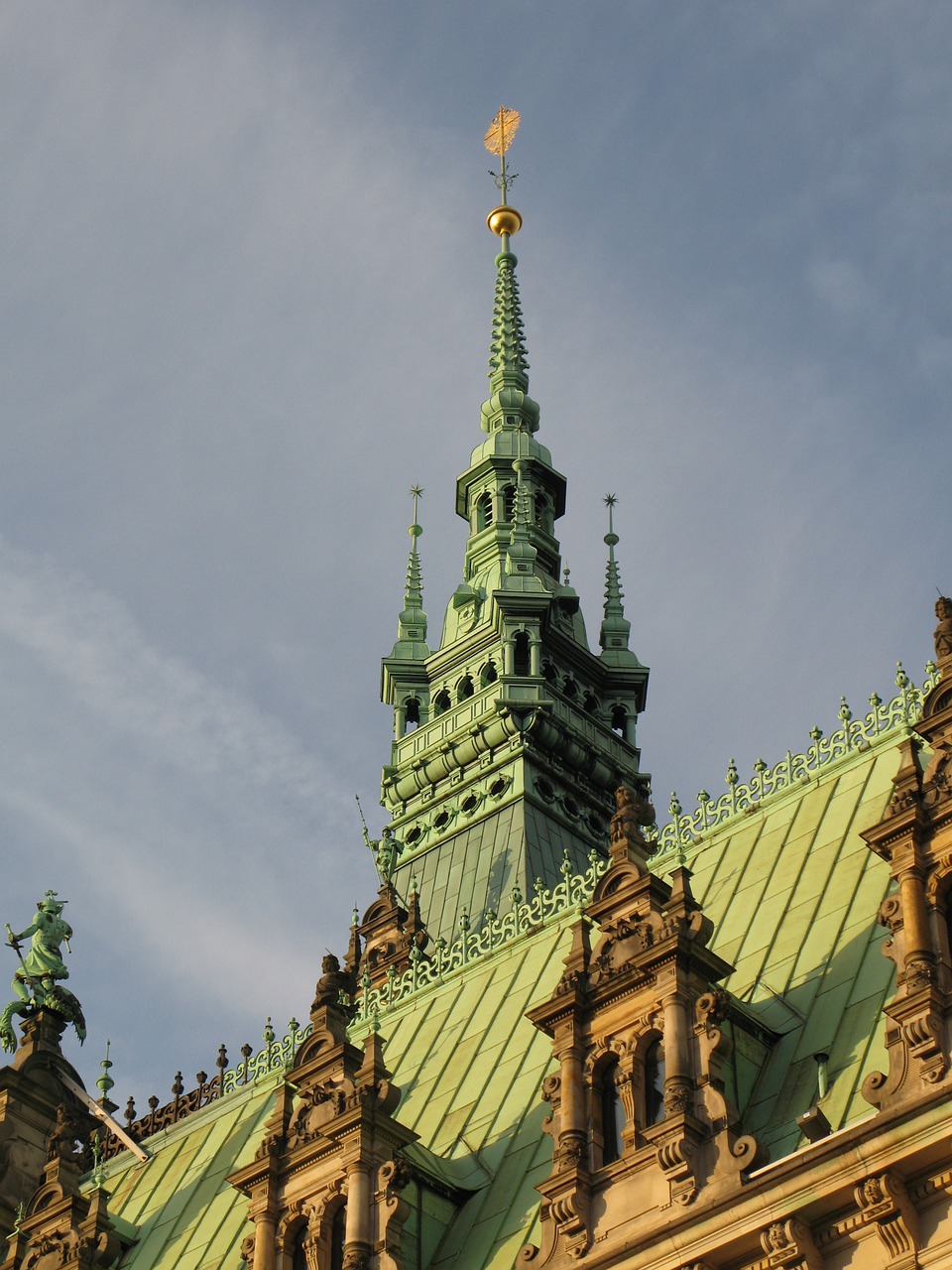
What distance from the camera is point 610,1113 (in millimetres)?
34344

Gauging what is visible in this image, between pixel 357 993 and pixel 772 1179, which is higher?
pixel 357 993

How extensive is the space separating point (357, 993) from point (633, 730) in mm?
15709

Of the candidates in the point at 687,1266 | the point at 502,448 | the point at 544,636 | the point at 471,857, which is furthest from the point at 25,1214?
the point at 502,448

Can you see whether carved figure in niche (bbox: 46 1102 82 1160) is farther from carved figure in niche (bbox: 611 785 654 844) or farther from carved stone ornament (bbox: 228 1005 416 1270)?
carved figure in niche (bbox: 611 785 654 844)

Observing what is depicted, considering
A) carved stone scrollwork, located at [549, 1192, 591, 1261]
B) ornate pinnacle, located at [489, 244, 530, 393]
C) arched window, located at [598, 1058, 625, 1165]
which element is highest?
ornate pinnacle, located at [489, 244, 530, 393]

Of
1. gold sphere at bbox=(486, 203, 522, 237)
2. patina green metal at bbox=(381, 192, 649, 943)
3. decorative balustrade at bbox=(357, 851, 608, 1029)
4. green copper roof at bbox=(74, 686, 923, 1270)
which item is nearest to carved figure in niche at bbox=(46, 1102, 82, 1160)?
green copper roof at bbox=(74, 686, 923, 1270)

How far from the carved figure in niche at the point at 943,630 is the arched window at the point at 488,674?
120 feet

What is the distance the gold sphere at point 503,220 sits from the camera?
84.2 metres

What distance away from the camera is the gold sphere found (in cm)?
8425

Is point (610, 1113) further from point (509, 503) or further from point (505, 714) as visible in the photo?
point (509, 503)

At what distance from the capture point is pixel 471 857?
68688 mm

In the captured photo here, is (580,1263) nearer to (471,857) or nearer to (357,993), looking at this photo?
(357,993)

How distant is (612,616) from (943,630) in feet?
142

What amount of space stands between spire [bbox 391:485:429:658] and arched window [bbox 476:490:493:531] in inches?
138
